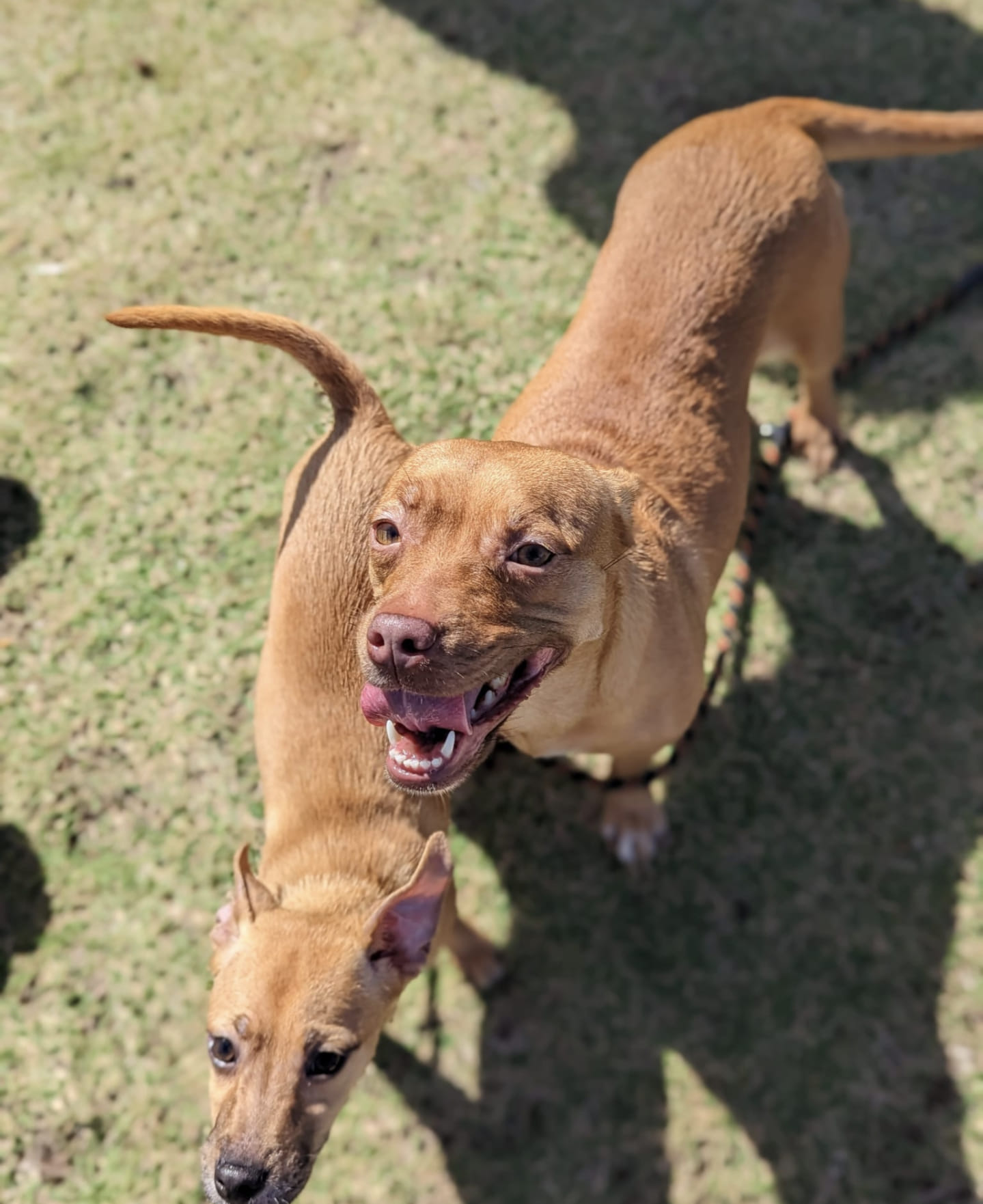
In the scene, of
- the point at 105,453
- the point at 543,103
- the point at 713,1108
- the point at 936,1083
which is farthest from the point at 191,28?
the point at 936,1083

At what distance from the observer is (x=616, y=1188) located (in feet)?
13.3

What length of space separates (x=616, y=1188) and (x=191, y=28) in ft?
24.5

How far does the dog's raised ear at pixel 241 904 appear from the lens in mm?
3170

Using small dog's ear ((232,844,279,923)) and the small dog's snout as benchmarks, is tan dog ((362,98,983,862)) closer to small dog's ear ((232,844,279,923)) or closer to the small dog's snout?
the small dog's snout

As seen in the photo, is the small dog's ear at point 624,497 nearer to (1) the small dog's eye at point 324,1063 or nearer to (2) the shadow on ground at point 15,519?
(1) the small dog's eye at point 324,1063

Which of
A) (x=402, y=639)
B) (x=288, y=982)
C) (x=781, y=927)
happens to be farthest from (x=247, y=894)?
(x=781, y=927)

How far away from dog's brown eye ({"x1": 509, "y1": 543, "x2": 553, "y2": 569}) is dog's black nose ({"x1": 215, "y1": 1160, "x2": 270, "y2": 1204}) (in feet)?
6.75

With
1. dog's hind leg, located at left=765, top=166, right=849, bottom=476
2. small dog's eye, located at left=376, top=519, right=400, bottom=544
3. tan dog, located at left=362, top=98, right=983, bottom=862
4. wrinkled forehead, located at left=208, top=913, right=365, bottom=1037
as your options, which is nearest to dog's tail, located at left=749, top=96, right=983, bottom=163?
tan dog, located at left=362, top=98, right=983, bottom=862

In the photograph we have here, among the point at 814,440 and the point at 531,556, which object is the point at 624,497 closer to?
the point at 531,556

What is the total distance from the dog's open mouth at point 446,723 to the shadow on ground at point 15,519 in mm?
3343

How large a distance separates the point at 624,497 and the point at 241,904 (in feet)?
6.42

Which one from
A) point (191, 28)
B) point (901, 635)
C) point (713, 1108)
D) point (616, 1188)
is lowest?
point (616, 1188)

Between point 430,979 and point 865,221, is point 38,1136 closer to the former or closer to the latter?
point 430,979

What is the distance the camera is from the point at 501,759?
4.75 m
